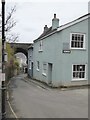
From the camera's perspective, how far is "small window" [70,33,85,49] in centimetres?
2288

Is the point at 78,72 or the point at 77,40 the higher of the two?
the point at 77,40

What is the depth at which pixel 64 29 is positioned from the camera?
22297 mm

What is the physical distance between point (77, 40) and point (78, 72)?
2.84 meters

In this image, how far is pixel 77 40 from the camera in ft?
74.9

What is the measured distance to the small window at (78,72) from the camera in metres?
22.9

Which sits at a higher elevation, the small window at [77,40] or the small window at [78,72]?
the small window at [77,40]

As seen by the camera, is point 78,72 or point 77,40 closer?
point 77,40

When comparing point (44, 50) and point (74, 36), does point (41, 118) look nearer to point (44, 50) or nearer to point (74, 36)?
point (74, 36)

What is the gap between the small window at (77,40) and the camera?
22.9 metres

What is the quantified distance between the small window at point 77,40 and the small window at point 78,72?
181 centimetres

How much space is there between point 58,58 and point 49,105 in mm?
8834

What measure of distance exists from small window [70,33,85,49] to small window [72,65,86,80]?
181 cm

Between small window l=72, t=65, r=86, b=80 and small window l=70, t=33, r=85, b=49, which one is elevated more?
small window l=70, t=33, r=85, b=49

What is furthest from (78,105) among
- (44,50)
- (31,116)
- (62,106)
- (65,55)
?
(44,50)
